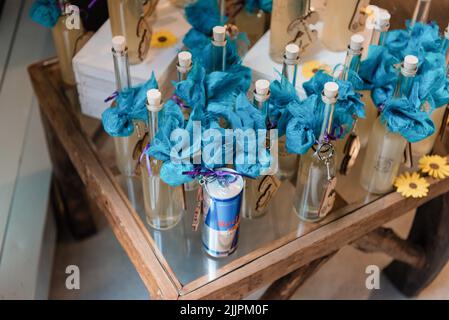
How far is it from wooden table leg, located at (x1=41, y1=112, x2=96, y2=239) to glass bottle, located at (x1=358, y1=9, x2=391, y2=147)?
71 centimetres

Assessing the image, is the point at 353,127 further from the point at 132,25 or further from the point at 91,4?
the point at 91,4

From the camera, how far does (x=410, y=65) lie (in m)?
0.87

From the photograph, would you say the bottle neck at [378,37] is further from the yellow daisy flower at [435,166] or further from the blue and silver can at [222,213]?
the blue and silver can at [222,213]

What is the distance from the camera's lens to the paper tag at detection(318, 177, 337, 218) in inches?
36.9

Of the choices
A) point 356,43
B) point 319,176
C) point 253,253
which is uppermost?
point 356,43

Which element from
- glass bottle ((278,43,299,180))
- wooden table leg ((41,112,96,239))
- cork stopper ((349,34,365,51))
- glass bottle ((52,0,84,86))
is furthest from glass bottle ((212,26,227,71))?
wooden table leg ((41,112,96,239))

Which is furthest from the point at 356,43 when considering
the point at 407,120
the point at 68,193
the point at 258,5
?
the point at 68,193

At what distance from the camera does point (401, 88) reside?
925 mm

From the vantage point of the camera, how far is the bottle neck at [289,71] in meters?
0.92

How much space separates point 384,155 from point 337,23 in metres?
0.26

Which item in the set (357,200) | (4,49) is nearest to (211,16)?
(357,200)

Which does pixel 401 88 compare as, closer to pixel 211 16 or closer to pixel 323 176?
pixel 323 176

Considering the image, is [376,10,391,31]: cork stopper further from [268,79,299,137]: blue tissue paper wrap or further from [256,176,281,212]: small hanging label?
[256,176,281,212]: small hanging label

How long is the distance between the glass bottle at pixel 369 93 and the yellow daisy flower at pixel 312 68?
0.09m
